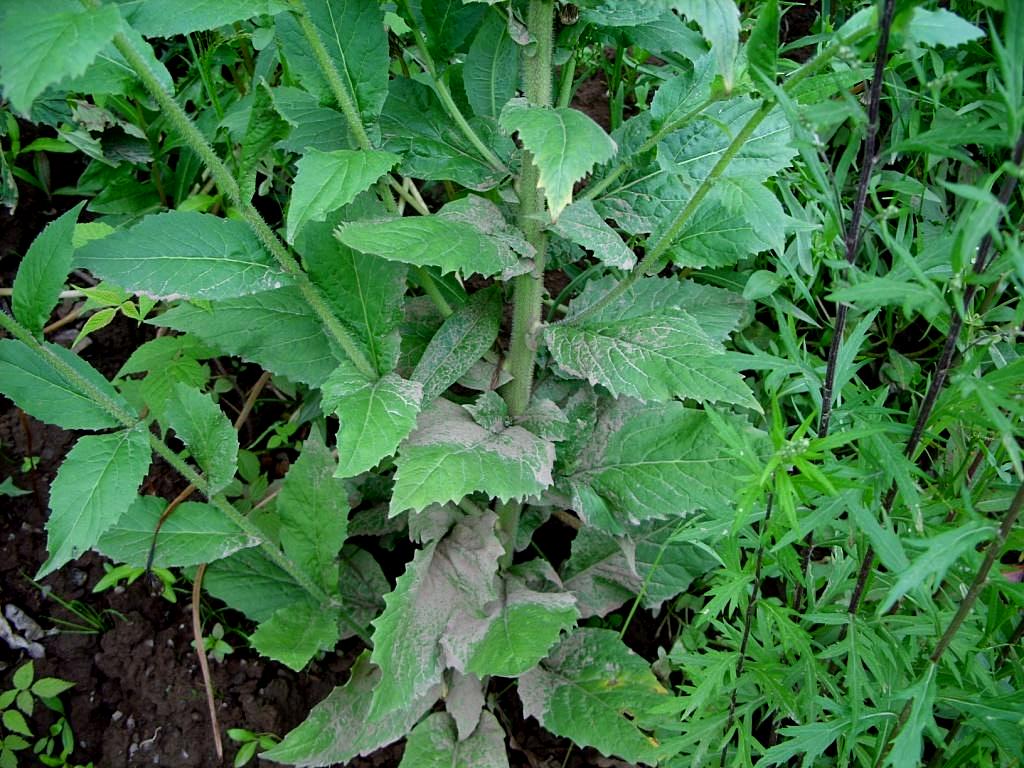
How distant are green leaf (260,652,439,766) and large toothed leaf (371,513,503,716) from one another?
0.36ft

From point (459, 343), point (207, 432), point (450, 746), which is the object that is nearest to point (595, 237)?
point (459, 343)

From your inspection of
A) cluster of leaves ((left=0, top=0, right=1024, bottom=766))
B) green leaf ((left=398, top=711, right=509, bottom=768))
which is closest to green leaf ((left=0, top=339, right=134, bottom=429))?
cluster of leaves ((left=0, top=0, right=1024, bottom=766))

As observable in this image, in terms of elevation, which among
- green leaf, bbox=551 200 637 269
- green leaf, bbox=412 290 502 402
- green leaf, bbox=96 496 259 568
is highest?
green leaf, bbox=551 200 637 269

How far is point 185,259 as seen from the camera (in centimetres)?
125

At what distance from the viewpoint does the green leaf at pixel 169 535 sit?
154cm

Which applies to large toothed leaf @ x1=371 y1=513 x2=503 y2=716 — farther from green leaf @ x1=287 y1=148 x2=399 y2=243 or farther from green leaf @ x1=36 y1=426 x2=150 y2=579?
green leaf @ x1=287 y1=148 x2=399 y2=243

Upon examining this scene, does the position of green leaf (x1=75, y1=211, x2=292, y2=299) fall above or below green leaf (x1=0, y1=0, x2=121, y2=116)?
below

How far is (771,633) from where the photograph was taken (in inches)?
54.6

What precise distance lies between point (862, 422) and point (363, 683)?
107 cm

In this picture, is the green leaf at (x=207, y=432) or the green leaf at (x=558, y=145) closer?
the green leaf at (x=558, y=145)

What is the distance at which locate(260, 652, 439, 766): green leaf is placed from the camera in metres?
1.55

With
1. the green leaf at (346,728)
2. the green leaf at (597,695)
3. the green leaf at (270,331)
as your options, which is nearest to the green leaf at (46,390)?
the green leaf at (270,331)

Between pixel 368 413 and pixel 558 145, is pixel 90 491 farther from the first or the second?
pixel 558 145

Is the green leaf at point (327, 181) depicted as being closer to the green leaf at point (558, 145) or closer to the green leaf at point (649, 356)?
the green leaf at point (558, 145)
